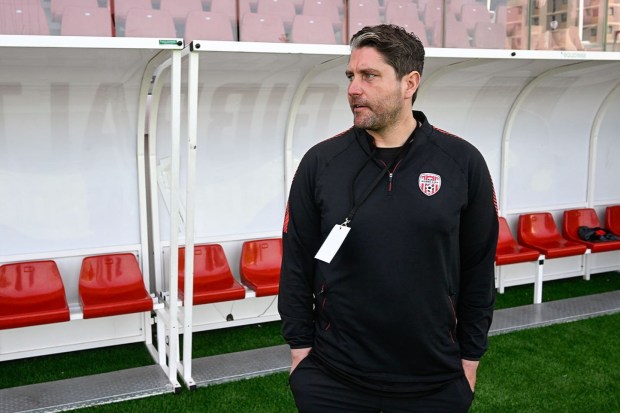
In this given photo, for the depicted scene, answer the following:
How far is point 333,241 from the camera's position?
193 cm

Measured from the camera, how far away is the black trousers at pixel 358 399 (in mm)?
1943

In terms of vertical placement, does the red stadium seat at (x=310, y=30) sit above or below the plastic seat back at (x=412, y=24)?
below

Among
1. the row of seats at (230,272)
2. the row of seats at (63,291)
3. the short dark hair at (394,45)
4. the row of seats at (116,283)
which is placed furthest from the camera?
the row of seats at (230,272)

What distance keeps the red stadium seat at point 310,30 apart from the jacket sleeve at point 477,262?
143 inches

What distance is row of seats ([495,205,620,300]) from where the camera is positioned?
661 centimetres

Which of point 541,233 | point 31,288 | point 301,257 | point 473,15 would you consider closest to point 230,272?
point 31,288

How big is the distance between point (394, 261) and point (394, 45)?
0.65 meters

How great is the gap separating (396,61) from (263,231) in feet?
14.0

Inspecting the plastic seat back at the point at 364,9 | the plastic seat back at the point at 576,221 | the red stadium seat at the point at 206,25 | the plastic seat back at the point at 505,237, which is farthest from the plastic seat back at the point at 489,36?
the red stadium seat at the point at 206,25

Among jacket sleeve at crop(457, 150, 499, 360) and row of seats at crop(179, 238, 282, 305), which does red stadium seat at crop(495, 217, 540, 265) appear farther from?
jacket sleeve at crop(457, 150, 499, 360)

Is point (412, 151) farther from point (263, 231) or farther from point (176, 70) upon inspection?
point (263, 231)

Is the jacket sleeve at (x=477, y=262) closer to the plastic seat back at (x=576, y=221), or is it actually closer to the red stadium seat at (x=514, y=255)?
the red stadium seat at (x=514, y=255)

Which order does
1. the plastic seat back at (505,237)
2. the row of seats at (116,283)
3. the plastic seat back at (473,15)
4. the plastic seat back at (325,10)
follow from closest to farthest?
the row of seats at (116,283) < the plastic seat back at (325,10) < the plastic seat back at (473,15) < the plastic seat back at (505,237)

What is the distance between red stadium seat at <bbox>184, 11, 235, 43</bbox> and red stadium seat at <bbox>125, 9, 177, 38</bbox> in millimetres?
137
